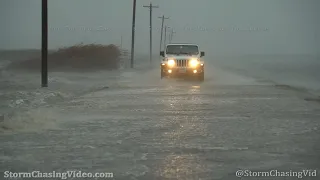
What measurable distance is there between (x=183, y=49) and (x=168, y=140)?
2039 cm

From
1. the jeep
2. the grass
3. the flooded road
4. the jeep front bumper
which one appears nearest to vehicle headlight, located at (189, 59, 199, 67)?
the jeep

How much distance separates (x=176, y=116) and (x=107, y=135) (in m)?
3.20

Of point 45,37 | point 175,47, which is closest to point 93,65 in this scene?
point 175,47

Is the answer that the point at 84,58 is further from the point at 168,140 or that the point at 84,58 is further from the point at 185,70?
the point at 168,140

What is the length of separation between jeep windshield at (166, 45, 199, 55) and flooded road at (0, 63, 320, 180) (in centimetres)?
1396

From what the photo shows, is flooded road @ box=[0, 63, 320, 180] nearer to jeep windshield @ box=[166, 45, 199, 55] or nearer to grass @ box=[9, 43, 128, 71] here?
jeep windshield @ box=[166, 45, 199, 55]

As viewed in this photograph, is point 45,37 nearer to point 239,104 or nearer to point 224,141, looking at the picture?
point 239,104

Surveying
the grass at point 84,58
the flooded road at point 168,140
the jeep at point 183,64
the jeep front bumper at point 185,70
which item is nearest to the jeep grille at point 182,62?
the jeep at point 183,64

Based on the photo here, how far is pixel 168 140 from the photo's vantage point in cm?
892

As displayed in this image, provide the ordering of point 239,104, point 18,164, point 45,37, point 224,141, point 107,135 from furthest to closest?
point 45,37
point 239,104
point 107,135
point 224,141
point 18,164

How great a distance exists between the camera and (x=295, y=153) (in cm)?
779

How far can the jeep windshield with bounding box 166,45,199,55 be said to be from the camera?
2880 centimetres

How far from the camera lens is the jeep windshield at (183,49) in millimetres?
28797

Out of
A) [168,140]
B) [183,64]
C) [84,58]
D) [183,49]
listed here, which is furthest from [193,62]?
[84,58]
